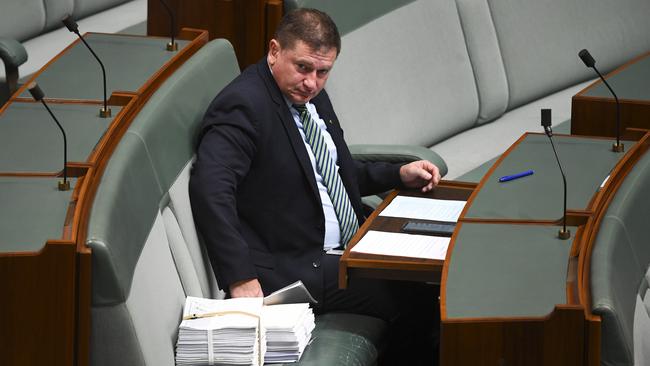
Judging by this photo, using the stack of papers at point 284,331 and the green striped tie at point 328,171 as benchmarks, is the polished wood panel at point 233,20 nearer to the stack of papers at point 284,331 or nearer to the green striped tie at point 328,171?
the green striped tie at point 328,171

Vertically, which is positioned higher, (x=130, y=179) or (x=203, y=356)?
(x=130, y=179)

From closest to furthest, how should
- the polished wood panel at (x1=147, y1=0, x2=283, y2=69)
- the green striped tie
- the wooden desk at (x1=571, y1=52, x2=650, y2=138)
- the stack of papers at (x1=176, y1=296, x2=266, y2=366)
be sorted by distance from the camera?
the stack of papers at (x1=176, y1=296, x2=266, y2=366)
the green striped tie
the wooden desk at (x1=571, y1=52, x2=650, y2=138)
the polished wood panel at (x1=147, y1=0, x2=283, y2=69)

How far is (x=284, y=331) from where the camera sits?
2.65 metres

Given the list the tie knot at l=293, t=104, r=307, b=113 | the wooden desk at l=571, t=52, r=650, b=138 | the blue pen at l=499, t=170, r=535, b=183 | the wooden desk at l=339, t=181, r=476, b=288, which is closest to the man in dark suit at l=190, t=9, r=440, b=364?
the tie knot at l=293, t=104, r=307, b=113

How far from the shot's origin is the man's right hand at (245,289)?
2.81m

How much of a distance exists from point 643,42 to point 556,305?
3491 millimetres

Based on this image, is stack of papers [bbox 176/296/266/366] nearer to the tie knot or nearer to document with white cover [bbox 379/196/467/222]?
document with white cover [bbox 379/196/467/222]

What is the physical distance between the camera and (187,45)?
10.8 ft

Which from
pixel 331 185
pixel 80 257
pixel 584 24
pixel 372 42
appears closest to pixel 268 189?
pixel 331 185

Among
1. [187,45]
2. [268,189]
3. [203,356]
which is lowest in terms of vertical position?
[203,356]

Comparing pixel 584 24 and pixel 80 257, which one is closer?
pixel 80 257

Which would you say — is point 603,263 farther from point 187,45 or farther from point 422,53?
point 422,53

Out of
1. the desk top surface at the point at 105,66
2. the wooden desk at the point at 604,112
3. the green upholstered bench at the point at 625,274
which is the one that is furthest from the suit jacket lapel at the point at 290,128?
the wooden desk at the point at 604,112

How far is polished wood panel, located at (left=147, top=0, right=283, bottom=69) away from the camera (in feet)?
12.6
